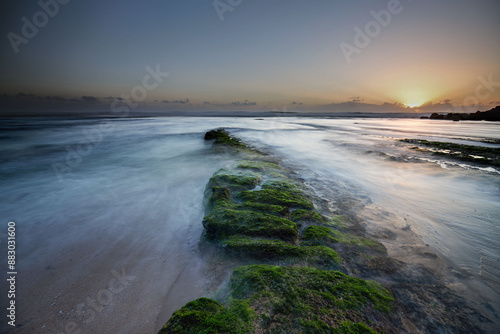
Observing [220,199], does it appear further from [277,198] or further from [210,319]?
[210,319]

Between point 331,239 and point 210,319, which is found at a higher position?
point 210,319

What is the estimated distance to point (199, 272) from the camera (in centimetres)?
317

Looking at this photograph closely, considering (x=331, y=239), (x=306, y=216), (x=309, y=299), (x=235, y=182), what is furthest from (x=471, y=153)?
(x=309, y=299)

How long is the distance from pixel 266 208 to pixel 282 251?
1.42 metres

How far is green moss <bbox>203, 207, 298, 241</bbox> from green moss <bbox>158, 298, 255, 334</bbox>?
60.2 inches

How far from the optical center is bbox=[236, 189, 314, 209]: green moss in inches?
194

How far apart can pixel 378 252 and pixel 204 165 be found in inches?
309

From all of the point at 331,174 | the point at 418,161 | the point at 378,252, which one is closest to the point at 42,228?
the point at 378,252

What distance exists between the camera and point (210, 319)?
200 centimetres

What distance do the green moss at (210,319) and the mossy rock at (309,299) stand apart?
0.12m

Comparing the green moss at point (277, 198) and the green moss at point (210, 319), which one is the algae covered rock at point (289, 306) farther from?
the green moss at point (277, 198)

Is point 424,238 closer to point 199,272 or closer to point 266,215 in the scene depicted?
point 266,215

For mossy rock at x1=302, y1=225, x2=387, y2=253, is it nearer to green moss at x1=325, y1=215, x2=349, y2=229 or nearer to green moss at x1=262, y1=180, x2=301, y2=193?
green moss at x1=325, y1=215, x2=349, y2=229

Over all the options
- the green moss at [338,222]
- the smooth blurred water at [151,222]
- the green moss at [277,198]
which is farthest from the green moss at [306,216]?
the smooth blurred water at [151,222]
